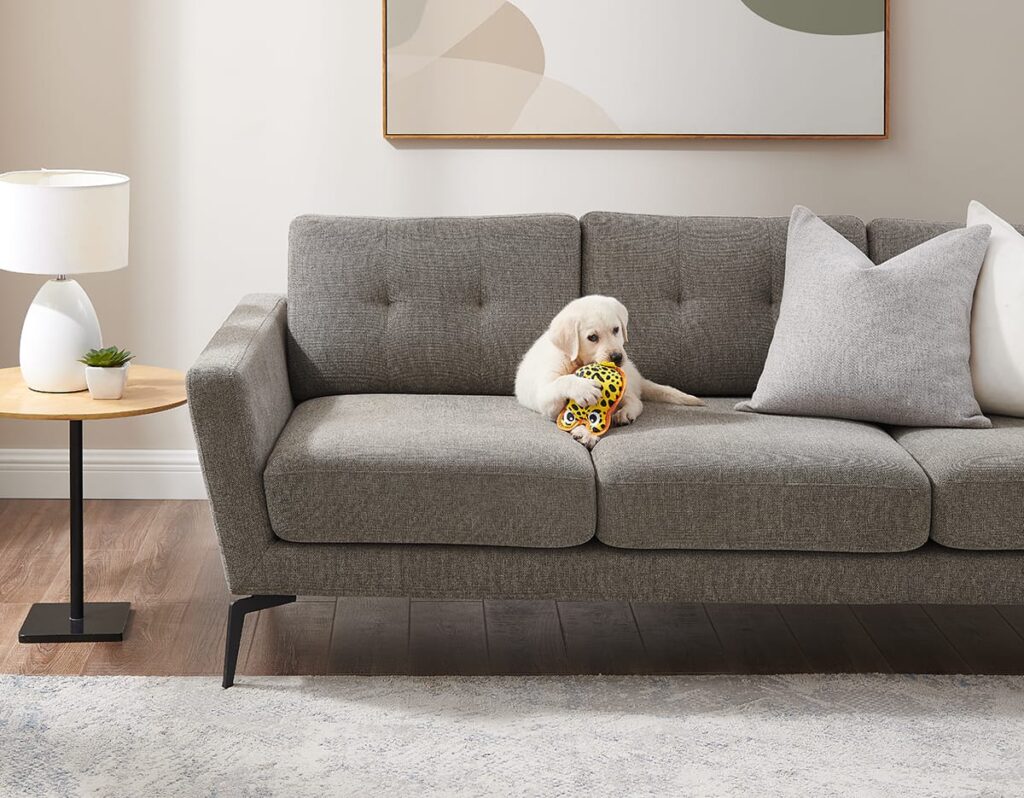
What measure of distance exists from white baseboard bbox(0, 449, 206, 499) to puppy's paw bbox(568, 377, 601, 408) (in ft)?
5.08

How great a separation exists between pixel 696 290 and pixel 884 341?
0.53 m

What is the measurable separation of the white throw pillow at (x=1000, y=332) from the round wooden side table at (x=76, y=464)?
180 centimetres

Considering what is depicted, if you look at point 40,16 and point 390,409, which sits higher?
point 40,16

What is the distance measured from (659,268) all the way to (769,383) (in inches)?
17.5

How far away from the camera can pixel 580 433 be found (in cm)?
254

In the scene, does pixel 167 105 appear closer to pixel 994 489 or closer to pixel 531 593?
pixel 531 593

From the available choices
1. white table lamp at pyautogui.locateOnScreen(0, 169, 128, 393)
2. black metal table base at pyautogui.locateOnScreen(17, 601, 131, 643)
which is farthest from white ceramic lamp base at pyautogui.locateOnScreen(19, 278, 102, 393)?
black metal table base at pyautogui.locateOnScreen(17, 601, 131, 643)

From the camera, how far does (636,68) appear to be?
134 inches

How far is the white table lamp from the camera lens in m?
2.55

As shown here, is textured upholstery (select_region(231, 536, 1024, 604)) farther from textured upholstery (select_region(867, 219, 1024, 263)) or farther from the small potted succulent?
textured upholstery (select_region(867, 219, 1024, 263))

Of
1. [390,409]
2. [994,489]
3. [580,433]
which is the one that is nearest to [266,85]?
[390,409]

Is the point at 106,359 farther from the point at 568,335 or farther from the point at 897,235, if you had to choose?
the point at 897,235

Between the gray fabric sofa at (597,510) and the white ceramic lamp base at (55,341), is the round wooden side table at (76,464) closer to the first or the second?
the white ceramic lamp base at (55,341)

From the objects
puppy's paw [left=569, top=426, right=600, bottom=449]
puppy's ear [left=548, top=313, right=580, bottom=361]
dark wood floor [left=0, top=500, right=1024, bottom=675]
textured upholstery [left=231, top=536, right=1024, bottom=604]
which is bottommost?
dark wood floor [left=0, top=500, right=1024, bottom=675]
